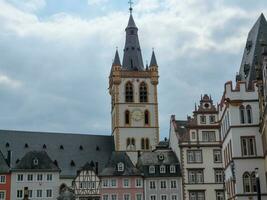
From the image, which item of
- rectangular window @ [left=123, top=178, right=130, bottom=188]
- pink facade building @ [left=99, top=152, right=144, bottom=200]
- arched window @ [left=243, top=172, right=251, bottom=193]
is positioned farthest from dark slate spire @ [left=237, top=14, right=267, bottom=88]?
rectangular window @ [left=123, top=178, right=130, bottom=188]

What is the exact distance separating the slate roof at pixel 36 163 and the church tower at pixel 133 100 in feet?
54.1

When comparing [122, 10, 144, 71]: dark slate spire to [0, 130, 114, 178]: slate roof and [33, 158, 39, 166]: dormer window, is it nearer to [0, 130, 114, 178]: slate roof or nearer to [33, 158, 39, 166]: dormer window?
[0, 130, 114, 178]: slate roof

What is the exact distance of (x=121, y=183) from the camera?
8750cm

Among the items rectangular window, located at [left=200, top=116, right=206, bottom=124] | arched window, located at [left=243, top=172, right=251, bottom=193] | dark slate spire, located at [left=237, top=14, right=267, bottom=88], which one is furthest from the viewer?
rectangular window, located at [left=200, top=116, right=206, bottom=124]

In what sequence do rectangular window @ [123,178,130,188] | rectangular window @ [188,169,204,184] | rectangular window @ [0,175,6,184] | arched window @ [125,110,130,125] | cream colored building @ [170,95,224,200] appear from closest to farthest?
cream colored building @ [170,95,224,200] → rectangular window @ [188,169,204,184] → rectangular window @ [123,178,130,188] → rectangular window @ [0,175,6,184] → arched window @ [125,110,130,125]

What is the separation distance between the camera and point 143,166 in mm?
88938

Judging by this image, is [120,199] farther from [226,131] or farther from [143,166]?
[226,131]

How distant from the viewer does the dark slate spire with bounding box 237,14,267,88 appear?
51125 mm

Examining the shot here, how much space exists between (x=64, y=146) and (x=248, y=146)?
61.1m

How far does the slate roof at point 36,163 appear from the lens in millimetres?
89438

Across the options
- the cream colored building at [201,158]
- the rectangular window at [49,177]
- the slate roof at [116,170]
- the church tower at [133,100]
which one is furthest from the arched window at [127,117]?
the cream colored building at [201,158]

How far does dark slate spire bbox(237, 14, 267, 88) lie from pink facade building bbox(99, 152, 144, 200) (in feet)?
123

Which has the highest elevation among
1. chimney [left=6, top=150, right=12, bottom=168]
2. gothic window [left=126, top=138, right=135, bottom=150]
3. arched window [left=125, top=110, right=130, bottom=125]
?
arched window [left=125, top=110, right=130, bottom=125]

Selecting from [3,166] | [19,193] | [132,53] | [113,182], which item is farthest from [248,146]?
[132,53]
